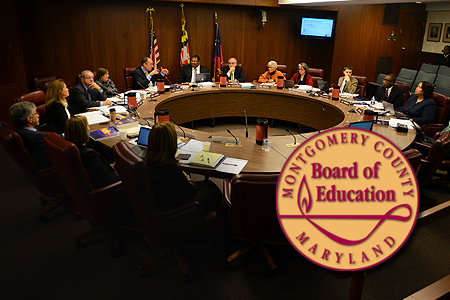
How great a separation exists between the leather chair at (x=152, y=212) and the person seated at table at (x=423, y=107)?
341 centimetres

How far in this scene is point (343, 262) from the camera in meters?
0.69

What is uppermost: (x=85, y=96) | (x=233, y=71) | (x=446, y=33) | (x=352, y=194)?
(x=446, y=33)

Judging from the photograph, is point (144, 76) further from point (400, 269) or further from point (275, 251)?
point (400, 269)

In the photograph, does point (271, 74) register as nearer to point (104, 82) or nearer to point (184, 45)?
point (184, 45)

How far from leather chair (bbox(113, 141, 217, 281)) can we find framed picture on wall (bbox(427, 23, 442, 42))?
969 cm

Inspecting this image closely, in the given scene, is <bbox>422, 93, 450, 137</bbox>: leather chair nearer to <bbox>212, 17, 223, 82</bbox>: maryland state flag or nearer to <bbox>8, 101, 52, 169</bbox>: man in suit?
<bbox>212, 17, 223, 82</bbox>: maryland state flag

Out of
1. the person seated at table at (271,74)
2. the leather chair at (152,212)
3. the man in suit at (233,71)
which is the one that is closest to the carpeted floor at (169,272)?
the leather chair at (152,212)

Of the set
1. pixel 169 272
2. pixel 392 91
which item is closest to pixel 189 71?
pixel 392 91

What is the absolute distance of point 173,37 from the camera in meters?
7.00

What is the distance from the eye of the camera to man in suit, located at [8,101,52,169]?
2.89 meters

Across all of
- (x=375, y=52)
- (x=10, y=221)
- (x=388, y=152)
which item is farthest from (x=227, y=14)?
(x=388, y=152)

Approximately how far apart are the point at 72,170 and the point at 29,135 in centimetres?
95

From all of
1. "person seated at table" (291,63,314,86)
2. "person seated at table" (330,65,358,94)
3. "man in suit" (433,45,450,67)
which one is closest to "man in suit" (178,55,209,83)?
"person seated at table" (291,63,314,86)

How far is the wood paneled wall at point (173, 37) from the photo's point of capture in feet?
19.1
